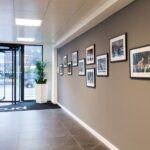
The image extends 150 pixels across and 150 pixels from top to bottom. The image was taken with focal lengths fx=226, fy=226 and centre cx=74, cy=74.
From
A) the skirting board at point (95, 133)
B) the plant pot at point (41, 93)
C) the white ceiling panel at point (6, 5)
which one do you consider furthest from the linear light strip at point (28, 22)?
the plant pot at point (41, 93)

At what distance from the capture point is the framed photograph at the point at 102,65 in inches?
178

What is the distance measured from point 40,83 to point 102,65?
591 centimetres

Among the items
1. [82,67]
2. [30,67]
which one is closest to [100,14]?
[82,67]

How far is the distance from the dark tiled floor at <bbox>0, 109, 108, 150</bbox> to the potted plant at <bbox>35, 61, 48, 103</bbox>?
9.34 feet

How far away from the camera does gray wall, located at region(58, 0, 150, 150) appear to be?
3.23 meters

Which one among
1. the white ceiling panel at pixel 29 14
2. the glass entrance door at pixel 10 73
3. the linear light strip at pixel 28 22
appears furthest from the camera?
the glass entrance door at pixel 10 73

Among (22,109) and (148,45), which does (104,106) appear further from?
(22,109)

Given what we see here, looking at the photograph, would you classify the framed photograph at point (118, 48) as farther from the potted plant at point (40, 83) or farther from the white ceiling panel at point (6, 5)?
the potted plant at point (40, 83)

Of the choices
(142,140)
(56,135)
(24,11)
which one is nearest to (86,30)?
(24,11)

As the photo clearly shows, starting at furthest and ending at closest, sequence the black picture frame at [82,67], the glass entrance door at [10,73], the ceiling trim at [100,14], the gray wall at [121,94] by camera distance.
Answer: the glass entrance door at [10,73] < the black picture frame at [82,67] < the ceiling trim at [100,14] < the gray wall at [121,94]

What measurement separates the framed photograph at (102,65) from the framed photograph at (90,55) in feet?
0.94

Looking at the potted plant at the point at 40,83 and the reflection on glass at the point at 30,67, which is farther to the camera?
the reflection on glass at the point at 30,67

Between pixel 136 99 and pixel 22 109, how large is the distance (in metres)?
6.01

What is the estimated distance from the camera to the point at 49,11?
4645mm
